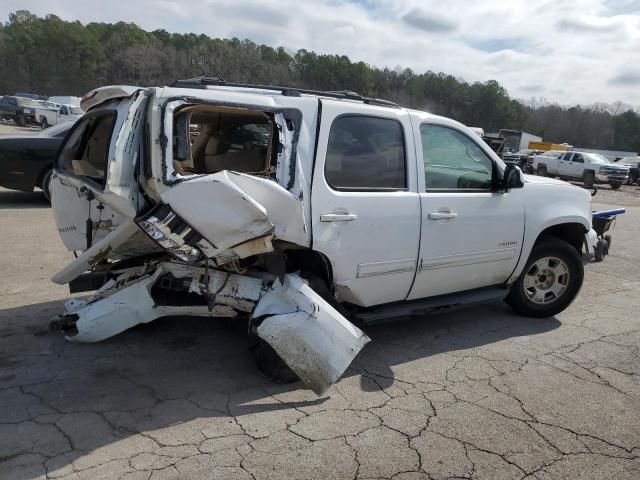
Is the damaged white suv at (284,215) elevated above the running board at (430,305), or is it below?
above

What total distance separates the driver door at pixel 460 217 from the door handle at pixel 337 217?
69 centimetres

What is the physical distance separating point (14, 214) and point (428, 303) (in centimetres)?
785

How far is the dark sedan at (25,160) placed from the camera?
9.14 meters

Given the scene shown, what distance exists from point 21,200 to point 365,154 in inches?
357

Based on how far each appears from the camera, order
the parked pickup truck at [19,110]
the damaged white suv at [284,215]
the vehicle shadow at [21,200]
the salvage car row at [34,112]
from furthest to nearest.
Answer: the parked pickup truck at [19,110]
the salvage car row at [34,112]
the vehicle shadow at [21,200]
the damaged white suv at [284,215]

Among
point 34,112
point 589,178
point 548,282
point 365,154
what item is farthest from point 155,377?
point 34,112

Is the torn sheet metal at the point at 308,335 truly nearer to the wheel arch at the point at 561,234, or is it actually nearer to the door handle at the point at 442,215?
the door handle at the point at 442,215

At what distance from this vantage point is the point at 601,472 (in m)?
2.89

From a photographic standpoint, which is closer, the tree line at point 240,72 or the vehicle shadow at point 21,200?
the vehicle shadow at point 21,200

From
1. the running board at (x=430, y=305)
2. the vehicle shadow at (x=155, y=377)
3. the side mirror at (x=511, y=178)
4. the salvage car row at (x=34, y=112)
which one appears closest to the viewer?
the vehicle shadow at (x=155, y=377)

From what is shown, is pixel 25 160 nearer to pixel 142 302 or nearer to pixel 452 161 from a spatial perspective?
pixel 142 302

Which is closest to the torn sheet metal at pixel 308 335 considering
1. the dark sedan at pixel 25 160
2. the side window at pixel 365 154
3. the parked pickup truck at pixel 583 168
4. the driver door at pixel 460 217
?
the side window at pixel 365 154

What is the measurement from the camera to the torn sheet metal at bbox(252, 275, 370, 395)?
3.41 meters

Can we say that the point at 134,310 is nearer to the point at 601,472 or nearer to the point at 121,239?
the point at 121,239
